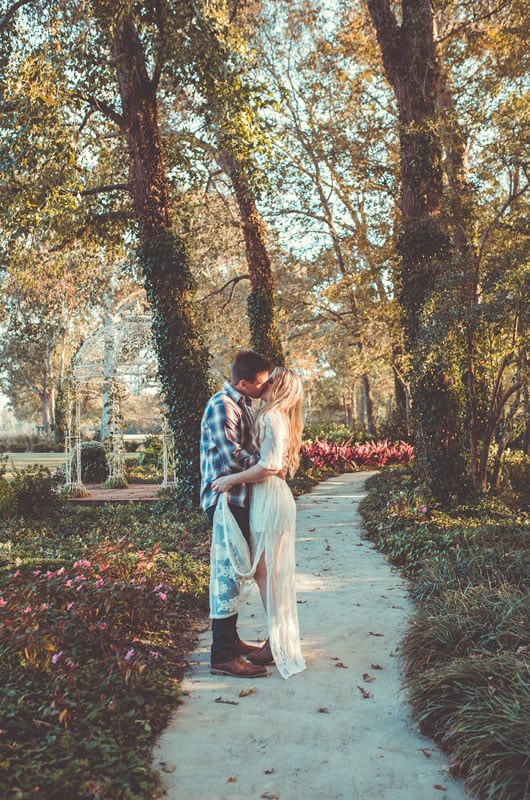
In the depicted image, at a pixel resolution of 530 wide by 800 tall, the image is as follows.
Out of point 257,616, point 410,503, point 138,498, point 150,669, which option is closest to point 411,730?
point 150,669

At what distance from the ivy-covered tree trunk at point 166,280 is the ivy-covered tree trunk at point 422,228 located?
3.42 meters

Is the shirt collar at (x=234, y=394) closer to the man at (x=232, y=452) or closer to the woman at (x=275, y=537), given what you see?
the man at (x=232, y=452)

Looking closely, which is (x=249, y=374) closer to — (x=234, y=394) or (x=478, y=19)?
(x=234, y=394)

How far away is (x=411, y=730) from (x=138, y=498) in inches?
384

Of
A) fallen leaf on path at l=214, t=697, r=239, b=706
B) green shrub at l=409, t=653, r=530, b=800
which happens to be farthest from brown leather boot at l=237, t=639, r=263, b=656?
green shrub at l=409, t=653, r=530, b=800

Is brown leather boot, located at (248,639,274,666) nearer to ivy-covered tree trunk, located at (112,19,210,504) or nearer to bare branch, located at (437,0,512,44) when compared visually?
ivy-covered tree trunk, located at (112,19,210,504)

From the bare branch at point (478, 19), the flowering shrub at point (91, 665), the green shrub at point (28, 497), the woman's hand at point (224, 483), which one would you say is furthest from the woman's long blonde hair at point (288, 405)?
the bare branch at point (478, 19)

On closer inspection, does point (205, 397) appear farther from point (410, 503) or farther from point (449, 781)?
point (449, 781)

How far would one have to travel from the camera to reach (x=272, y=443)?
3.86 metres

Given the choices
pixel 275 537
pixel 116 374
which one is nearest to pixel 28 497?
pixel 116 374

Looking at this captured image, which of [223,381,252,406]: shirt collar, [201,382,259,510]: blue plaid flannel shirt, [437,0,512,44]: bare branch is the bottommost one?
[201,382,259,510]: blue plaid flannel shirt

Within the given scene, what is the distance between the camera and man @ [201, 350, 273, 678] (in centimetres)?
396

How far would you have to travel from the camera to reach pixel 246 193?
40.7ft

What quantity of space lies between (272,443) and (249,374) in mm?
483
